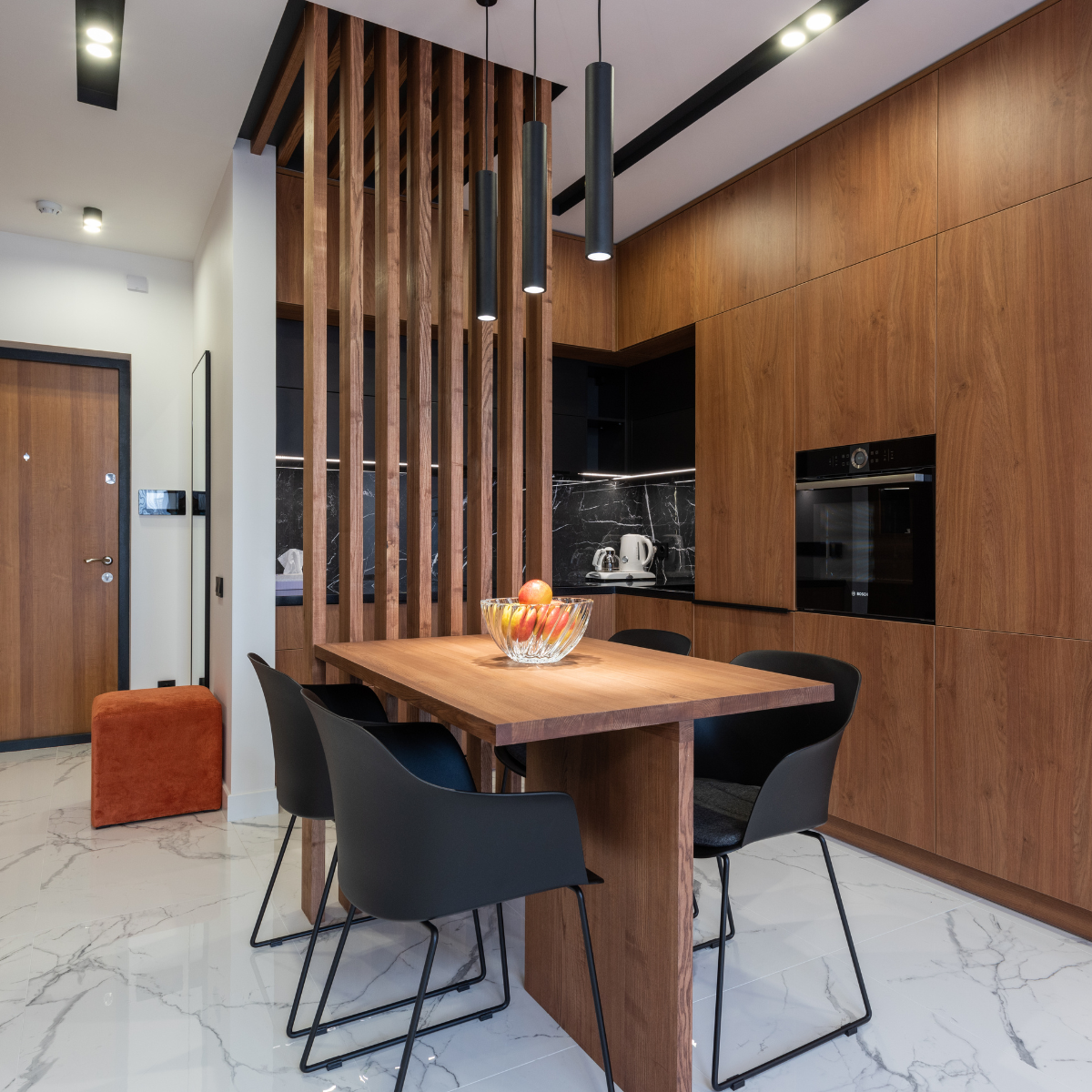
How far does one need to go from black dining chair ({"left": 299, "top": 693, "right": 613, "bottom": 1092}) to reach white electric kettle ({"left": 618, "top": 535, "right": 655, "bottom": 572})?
3.17 meters

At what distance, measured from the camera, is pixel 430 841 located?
1.34 m

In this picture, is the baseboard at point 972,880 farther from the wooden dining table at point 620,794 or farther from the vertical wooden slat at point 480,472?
the vertical wooden slat at point 480,472

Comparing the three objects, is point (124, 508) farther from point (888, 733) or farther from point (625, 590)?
point (888, 733)

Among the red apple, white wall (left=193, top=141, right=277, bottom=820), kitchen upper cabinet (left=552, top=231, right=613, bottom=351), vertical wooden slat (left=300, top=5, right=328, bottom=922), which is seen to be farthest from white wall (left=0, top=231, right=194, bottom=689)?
the red apple

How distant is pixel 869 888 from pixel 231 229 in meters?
3.36

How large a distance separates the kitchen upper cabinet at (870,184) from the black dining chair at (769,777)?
1636mm

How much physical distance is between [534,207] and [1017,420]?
159 centimetres

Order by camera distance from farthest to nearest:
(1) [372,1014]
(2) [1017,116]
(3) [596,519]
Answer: (3) [596,519]
(2) [1017,116]
(1) [372,1014]

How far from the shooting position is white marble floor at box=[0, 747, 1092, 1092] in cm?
166

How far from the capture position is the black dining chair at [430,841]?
1338mm

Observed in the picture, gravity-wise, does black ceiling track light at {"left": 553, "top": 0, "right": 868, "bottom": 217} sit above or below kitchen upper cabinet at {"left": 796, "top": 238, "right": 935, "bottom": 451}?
above

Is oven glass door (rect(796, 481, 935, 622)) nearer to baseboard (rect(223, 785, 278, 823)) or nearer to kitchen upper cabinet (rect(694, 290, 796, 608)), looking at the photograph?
kitchen upper cabinet (rect(694, 290, 796, 608))

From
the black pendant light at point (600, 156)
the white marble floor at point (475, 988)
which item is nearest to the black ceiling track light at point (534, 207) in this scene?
the black pendant light at point (600, 156)

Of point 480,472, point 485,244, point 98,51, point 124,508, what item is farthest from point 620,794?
point 124,508
